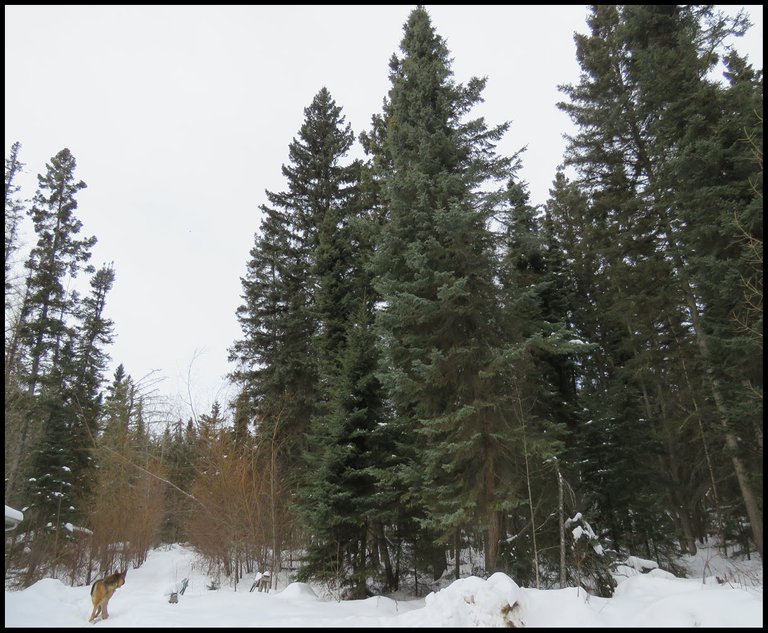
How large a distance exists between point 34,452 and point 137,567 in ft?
22.5

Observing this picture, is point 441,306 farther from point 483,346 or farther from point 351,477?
point 351,477

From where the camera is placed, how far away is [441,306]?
995 cm

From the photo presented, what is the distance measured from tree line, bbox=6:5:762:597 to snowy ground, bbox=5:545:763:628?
1.30m

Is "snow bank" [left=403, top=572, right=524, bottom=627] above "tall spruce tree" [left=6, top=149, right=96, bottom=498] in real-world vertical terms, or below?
below

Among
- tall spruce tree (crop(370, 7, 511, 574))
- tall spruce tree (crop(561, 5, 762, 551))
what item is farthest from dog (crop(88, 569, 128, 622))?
tall spruce tree (crop(561, 5, 762, 551))

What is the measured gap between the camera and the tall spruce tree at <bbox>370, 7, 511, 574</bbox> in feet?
30.3

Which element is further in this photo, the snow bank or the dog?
the dog

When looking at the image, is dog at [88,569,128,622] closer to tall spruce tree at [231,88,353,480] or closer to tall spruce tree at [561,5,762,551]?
tall spruce tree at [231,88,353,480]

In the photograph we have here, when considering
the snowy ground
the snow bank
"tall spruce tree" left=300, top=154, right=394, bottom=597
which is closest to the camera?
the snowy ground

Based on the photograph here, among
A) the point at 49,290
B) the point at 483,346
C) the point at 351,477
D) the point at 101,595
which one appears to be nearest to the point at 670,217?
the point at 483,346

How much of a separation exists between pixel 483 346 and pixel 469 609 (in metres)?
5.41

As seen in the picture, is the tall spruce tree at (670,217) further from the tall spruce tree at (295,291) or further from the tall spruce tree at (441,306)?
the tall spruce tree at (295,291)

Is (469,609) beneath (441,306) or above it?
beneath

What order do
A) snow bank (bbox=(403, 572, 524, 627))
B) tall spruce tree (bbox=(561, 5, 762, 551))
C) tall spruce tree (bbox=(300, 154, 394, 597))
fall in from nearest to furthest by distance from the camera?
1. snow bank (bbox=(403, 572, 524, 627))
2. tall spruce tree (bbox=(561, 5, 762, 551))
3. tall spruce tree (bbox=(300, 154, 394, 597))
